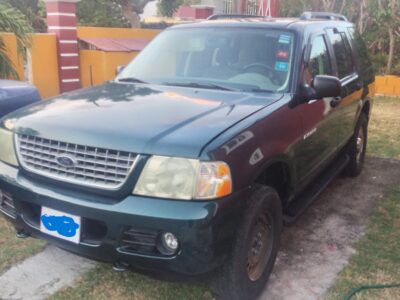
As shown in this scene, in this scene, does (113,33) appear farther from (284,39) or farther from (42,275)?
(42,275)

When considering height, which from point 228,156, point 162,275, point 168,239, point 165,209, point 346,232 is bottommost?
point 346,232

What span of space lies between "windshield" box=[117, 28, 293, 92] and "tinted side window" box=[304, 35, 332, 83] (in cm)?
25

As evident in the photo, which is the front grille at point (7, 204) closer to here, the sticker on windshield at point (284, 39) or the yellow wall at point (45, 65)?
the sticker on windshield at point (284, 39)

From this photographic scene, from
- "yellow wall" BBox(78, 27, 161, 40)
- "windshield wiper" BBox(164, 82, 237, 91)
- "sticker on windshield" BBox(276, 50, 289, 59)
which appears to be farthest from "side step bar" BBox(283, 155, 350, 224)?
"yellow wall" BBox(78, 27, 161, 40)

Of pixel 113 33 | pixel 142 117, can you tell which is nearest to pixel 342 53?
pixel 142 117

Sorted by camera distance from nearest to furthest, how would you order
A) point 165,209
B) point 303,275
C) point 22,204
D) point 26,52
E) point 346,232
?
point 165,209 < point 22,204 < point 303,275 < point 346,232 < point 26,52

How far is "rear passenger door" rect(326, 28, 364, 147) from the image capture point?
447 cm

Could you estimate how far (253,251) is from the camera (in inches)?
117

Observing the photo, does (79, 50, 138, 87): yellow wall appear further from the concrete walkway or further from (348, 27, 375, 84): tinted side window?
the concrete walkway

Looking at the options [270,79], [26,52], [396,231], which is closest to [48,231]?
[270,79]

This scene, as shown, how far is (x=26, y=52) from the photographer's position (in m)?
9.37

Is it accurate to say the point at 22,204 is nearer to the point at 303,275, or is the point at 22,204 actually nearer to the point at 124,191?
the point at 124,191

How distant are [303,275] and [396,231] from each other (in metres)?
1.21

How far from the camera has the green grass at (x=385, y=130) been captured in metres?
6.72
